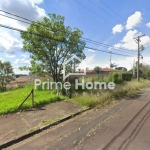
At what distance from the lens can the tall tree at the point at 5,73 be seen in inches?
1070

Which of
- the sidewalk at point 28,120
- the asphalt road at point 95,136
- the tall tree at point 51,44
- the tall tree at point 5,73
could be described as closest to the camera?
the asphalt road at point 95,136

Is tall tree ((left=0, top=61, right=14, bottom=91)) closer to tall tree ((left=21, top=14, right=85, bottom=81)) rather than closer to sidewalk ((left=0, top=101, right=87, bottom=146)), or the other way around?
tall tree ((left=21, top=14, right=85, bottom=81))

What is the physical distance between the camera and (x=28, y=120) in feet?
17.6

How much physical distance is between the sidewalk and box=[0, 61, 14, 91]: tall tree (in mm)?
24335

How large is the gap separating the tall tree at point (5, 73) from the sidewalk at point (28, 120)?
24335 millimetres

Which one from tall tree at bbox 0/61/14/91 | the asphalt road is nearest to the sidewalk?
the asphalt road

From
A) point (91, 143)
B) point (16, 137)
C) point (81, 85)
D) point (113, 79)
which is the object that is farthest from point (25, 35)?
point (113, 79)

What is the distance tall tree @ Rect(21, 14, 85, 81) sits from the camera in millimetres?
10016

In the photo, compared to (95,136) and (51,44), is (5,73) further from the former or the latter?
(95,136)

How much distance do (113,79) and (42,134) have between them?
43.7 ft

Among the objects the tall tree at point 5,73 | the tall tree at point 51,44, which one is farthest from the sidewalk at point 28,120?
the tall tree at point 5,73

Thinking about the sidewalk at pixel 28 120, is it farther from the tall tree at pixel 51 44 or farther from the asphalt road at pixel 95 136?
the tall tree at pixel 51 44

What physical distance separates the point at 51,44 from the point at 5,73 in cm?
2184

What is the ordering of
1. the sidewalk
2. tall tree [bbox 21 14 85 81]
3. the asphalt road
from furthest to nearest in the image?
tall tree [bbox 21 14 85 81] < the sidewalk < the asphalt road
